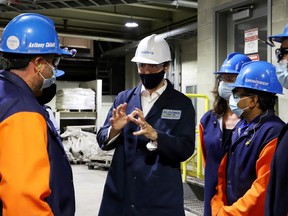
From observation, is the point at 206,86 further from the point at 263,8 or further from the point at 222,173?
the point at 222,173

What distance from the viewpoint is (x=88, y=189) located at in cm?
582

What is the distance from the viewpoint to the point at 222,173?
2.18 metres

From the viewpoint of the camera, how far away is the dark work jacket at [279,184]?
1499mm

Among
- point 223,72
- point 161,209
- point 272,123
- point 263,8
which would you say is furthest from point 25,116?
point 263,8

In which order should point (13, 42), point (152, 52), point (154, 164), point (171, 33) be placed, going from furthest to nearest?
point (171, 33) → point (152, 52) → point (154, 164) → point (13, 42)

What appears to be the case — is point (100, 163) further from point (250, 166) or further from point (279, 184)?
point (279, 184)

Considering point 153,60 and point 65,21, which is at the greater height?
point 65,21

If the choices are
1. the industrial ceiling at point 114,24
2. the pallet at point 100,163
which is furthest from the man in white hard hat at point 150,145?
the pallet at point 100,163

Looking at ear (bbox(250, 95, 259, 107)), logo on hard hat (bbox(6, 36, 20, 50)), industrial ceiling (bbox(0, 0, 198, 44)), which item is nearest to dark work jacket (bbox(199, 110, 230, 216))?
ear (bbox(250, 95, 259, 107))

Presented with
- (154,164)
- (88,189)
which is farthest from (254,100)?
(88,189)

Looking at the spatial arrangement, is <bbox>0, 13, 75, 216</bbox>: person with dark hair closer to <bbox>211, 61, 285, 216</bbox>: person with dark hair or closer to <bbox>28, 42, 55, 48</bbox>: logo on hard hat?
<bbox>28, 42, 55, 48</bbox>: logo on hard hat

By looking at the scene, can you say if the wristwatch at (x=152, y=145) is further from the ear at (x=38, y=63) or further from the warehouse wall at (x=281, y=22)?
the warehouse wall at (x=281, y=22)

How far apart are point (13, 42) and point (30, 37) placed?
0.07 metres

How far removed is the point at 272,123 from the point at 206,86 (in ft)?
10.3
